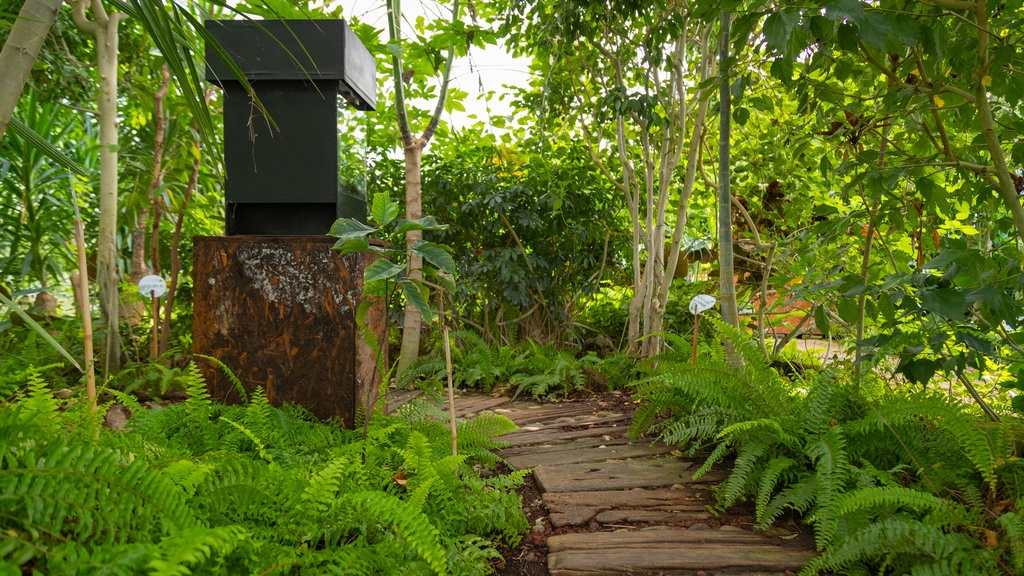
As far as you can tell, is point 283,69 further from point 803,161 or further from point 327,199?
point 803,161

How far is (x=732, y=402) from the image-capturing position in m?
2.57

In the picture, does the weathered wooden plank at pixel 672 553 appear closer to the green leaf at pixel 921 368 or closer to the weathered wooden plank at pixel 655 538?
the weathered wooden plank at pixel 655 538

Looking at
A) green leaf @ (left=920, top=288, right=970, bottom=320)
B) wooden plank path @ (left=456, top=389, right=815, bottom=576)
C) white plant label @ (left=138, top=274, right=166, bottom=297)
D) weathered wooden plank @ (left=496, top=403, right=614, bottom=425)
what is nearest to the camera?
green leaf @ (left=920, top=288, right=970, bottom=320)

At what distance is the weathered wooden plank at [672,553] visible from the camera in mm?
1854

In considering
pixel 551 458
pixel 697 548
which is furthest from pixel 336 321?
pixel 697 548

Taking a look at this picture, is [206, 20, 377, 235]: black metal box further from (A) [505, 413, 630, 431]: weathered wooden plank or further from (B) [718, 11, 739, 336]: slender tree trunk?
(B) [718, 11, 739, 336]: slender tree trunk

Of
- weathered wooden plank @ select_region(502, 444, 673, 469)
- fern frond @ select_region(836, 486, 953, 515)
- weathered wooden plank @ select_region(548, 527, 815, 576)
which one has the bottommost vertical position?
weathered wooden plank @ select_region(548, 527, 815, 576)

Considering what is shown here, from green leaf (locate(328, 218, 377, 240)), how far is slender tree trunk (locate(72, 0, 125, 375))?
93.9 inches

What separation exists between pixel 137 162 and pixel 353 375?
11.1ft

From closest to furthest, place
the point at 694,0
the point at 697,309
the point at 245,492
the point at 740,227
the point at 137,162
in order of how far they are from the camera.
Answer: the point at 245,492
the point at 694,0
the point at 697,309
the point at 137,162
the point at 740,227

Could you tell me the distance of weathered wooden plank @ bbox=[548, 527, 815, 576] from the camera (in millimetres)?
1854

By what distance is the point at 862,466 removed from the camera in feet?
7.50

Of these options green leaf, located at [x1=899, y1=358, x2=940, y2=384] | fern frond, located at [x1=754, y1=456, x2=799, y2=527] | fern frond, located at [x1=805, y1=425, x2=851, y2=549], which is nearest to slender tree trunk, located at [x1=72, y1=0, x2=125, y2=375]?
fern frond, located at [x1=754, y1=456, x2=799, y2=527]

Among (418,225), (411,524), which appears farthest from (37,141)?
(411,524)
